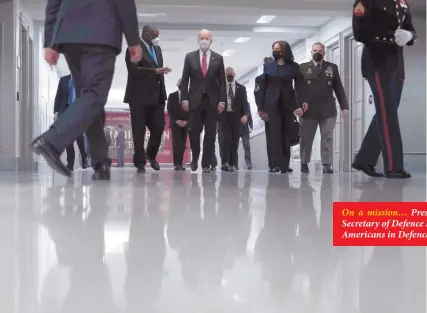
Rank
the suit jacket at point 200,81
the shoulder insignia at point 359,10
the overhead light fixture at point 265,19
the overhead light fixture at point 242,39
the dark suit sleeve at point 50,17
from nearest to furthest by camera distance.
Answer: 1. the dark suit sleeve at point 50,17
2. the shoulder insignia at point 359,10
3. the suit jacket at point 200,81
4. the overhead light fixture at point 265,19
5. the overhead light fixture at point 242,39

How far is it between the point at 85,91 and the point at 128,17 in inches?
18.5

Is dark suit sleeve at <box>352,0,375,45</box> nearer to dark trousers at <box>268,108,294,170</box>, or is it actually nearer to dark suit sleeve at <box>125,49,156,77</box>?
dark suit sleeve at <box>125,49,156,77</box>

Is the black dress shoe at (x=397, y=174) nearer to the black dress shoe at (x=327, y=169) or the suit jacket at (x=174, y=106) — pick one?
the black dress shoe at (x=327, y=169)

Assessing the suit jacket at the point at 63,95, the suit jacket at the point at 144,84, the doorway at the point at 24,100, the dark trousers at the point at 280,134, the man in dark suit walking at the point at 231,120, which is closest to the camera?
the suit jacket at the point at 144,84

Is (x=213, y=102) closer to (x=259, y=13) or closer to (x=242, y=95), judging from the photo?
(x=242, y=95)

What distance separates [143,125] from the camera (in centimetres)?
588

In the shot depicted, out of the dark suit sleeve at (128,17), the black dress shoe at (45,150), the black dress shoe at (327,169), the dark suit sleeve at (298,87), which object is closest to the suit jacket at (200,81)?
the dark suit sleeve at (298,87)

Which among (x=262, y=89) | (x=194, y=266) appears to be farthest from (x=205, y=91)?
(x=194, y=266)

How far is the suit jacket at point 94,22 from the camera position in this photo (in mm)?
3170

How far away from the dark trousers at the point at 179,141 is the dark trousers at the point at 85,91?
15.8ft

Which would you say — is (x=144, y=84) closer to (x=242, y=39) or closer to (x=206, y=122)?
(x=206, y=122)

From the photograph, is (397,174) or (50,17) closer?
(50,17)

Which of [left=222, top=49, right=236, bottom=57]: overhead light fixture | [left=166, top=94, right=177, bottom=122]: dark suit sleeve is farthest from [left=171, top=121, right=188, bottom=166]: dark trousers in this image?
[left=222, top=49, right=236, bottom=57]: overhead light fixture

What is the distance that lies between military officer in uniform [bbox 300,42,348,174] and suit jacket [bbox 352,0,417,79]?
273cm
